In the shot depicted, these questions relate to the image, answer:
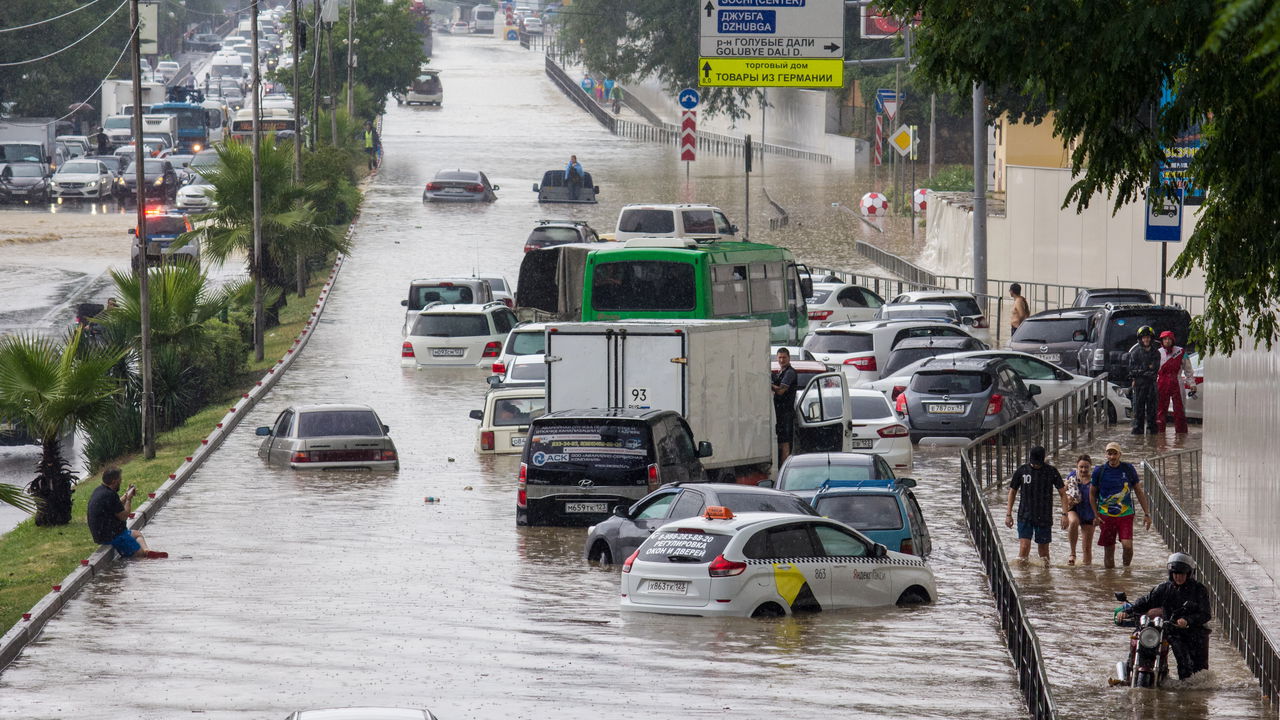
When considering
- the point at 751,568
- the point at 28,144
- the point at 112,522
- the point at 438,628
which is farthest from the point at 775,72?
the point at 28,144

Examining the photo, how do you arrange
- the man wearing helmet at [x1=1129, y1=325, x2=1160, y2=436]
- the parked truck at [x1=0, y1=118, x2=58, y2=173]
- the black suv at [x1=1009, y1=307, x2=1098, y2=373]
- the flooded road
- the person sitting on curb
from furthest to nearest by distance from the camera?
1. the parked truck at [x1=0, y1=118, x2=58, y2=173]
2. the black suv at [x1=1009, y1=307, x2=1098, y2=373]
3. the man wearing helmet at [x1=1129, y1=325, x2=1160, y2=436]
4. the person sitting on curb
5. the flooded road

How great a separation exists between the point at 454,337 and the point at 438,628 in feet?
67.2

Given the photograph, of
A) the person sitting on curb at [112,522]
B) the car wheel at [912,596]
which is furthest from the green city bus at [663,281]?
the car wheel at [912,596]

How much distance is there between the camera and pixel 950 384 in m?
28.7

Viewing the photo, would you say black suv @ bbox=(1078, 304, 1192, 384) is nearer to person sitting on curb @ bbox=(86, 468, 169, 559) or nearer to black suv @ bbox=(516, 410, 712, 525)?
black suv @ bbox=(516, 410, 712, 525)

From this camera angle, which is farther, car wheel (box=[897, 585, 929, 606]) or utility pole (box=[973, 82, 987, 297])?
utility pole (box=[973, 82, 987, 297])

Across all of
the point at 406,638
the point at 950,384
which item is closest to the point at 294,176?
the point at 950,384

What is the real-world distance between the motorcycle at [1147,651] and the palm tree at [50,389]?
45.9 feet

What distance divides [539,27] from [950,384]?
148243 millimetres

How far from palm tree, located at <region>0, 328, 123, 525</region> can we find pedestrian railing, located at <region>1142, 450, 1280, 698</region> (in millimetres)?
12964

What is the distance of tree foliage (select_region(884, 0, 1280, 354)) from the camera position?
9.75m

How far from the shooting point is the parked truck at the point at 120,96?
310 feet

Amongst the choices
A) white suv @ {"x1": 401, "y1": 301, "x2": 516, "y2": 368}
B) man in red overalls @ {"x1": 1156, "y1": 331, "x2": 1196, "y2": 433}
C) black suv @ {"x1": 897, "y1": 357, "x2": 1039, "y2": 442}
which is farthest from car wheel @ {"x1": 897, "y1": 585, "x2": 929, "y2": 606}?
white suv @ {"x1": 401, "y1": 301, "x2": 516, "y2": 368}

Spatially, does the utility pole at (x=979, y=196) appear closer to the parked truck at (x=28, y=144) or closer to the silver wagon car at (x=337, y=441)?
the silver wagon car at (x=337, y=441)
